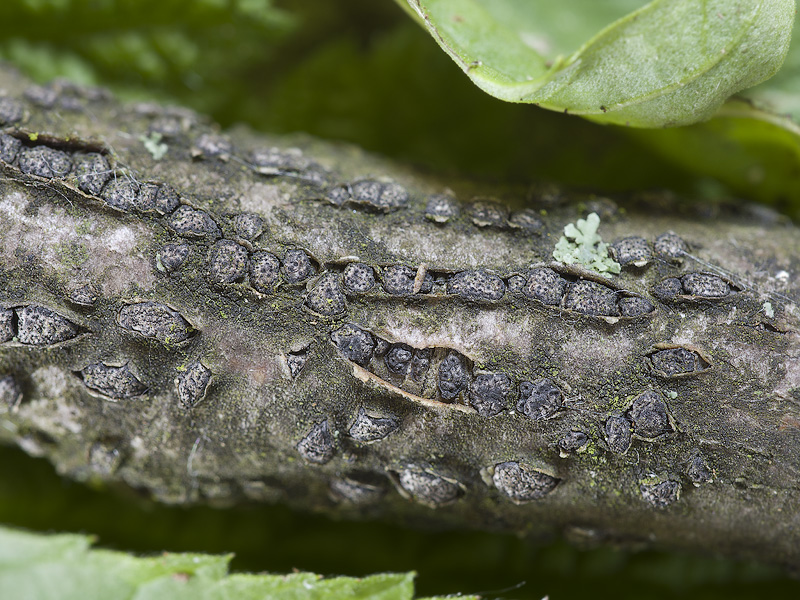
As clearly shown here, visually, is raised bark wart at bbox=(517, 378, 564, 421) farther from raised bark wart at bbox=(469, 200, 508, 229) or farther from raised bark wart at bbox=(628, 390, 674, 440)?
raised bark wart at bbox=(469, 200, 508, 229)

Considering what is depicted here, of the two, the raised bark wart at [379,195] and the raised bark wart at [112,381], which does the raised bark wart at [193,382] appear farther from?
the raised bark wart at [379,195]

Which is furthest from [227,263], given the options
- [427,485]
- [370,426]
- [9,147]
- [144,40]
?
[144,40]

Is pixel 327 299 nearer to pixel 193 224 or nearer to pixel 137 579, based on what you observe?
pixel 193 224

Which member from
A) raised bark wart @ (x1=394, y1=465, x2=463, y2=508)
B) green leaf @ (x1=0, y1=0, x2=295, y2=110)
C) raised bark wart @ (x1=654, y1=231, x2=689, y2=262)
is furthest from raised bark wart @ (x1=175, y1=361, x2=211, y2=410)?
green leaf @ (x1=0, y1=0, x2=295, y2=110)

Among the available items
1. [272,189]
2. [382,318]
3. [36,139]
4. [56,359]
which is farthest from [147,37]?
[382,318]

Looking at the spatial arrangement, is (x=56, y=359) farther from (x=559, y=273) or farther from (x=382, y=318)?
(x=559, y=273)

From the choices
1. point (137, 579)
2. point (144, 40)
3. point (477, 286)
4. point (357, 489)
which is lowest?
point (137, 579)

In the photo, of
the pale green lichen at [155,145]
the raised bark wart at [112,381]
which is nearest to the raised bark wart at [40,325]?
the raised bark wart at [112,381]
